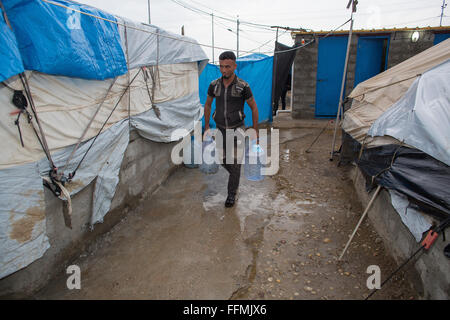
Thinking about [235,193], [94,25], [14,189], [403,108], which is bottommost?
[235,193]

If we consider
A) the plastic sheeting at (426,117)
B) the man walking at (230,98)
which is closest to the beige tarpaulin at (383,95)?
the plastic sheeting at (426,117)

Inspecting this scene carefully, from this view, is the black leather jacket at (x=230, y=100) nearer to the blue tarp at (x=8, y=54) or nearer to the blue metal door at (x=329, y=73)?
the blue tarp at (x=8, y=54)

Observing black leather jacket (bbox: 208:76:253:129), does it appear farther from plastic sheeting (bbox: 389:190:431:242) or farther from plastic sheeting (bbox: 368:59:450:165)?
plastic sheeting (bbox: 389:190:431:242)

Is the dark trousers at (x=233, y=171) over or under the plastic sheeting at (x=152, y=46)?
under

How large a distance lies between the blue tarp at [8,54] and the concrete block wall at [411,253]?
9.87 feet

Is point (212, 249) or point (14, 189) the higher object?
point (14, 189)

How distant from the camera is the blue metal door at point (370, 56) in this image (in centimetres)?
903

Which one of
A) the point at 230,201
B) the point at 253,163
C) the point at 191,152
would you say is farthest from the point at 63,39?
the point at 253,163

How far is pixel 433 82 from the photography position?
106 inches

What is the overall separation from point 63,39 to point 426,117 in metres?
3.03

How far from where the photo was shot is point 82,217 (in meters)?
2.76
